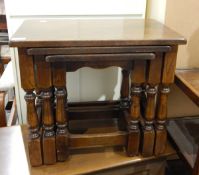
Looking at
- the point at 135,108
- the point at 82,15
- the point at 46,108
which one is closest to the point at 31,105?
the point at 46,108

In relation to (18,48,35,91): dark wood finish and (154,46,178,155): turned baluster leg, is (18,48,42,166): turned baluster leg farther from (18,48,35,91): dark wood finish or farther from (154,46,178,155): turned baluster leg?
(154,46,178,155): turned baluster leg

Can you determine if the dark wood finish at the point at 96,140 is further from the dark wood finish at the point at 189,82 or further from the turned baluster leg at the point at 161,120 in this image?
the dark wood finish at the point at 189,82

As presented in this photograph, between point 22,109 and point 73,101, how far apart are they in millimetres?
221

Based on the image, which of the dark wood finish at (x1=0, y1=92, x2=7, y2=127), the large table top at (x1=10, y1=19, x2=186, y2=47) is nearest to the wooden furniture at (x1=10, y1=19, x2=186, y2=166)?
the large table top at (x1=10, y1=19, x2=186, y2=47)

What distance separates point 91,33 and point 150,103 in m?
0.29

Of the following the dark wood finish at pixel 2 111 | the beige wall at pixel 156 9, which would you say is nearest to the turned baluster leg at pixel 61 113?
the dark wood finish at pixel 2 111

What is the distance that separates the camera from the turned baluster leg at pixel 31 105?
2.29ft

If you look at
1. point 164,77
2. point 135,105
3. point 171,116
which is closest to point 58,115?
point 135,105

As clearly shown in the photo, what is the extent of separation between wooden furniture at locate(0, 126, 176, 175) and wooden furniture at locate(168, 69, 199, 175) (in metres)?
0.06

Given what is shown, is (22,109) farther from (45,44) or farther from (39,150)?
(45,44)

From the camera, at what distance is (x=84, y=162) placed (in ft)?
2.82

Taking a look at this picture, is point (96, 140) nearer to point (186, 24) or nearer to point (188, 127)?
point (188, 127)

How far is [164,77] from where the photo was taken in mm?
775

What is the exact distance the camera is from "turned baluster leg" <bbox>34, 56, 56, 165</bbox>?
2.34 feet
